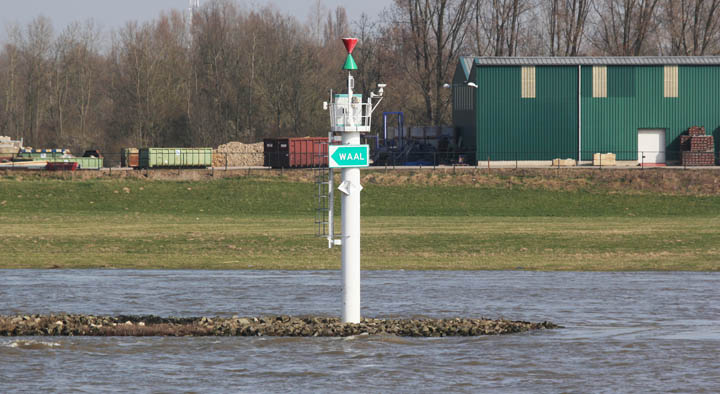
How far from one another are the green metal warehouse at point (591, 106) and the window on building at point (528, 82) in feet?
0.05

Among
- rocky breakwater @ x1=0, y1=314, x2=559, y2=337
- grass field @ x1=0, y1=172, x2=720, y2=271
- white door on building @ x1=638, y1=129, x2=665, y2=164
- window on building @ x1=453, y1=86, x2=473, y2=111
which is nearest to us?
rocky breakwater @ x1=0, y1=314, x2=559, y2=337

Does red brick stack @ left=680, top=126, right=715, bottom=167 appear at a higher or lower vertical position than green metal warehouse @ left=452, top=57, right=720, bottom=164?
lower

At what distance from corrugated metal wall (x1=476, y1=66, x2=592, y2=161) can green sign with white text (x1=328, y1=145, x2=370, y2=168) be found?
183 feet

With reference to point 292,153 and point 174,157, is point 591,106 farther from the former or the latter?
point 174,157

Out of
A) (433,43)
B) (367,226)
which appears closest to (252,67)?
(433,43)

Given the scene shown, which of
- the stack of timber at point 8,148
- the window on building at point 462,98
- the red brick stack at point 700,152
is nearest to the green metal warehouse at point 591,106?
the red brick stack at point 700,152

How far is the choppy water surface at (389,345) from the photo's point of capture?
16.8m

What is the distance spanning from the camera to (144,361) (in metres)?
18.5

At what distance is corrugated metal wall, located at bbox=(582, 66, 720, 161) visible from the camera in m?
75.6

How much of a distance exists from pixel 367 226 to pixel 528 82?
30.8 m

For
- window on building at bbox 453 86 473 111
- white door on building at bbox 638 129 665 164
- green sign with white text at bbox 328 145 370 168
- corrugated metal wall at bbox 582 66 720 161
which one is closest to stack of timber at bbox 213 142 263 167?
window on building at bbox 453 86 473 111

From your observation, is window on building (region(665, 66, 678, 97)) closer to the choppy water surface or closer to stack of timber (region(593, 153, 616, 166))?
stack of timber (region(593, 153, 616, 166))

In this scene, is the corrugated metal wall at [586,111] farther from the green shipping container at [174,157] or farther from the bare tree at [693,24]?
the bare tree at [693,24]

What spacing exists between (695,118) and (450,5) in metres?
36.0
